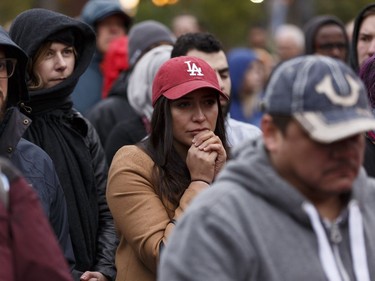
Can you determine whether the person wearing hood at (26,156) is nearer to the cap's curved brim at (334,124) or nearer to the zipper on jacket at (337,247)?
the zipper on jacket at (337,247)

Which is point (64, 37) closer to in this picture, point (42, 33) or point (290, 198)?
point (42, 33)

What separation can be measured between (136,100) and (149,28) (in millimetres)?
1887

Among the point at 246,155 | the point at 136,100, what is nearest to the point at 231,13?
the point at 136,100

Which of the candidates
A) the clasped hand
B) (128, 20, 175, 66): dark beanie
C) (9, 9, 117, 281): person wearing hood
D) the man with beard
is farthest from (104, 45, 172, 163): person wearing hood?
the clasped hand

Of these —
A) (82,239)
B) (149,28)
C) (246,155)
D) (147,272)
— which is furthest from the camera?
(149,28)

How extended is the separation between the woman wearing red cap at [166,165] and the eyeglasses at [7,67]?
0.67 m

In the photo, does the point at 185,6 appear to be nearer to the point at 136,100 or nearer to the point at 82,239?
the point at 136,100

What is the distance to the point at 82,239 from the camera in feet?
20.2

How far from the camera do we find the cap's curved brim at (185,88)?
5660mm

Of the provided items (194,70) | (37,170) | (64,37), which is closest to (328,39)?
(64,37)

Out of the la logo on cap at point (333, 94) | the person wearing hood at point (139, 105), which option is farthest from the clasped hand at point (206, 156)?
the person wearing hood at point (139, 105)

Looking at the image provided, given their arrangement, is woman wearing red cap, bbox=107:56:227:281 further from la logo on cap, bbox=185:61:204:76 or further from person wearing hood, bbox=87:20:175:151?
person wearing hood, bbox=87:20:175:151

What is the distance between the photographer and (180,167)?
220 inches

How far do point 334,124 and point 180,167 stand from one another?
199cm
